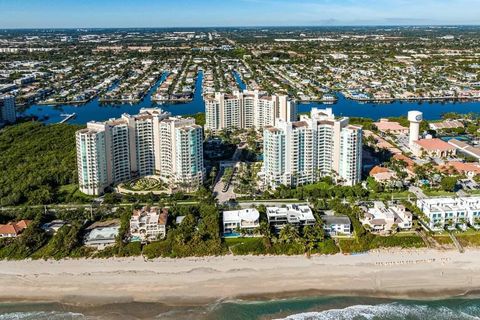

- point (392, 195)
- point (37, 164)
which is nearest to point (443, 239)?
point (392, 195)

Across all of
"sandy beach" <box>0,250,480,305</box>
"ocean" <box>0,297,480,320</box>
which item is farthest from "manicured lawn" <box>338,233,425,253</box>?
"ocean" <box>0,297,480,320</box>

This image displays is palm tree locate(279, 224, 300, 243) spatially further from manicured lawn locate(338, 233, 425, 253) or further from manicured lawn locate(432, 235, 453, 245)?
manicured lawn locate(432, 235, 453, 245)

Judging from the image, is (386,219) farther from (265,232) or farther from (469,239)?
(265,232)

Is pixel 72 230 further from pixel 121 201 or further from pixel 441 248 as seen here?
pixel 441 248

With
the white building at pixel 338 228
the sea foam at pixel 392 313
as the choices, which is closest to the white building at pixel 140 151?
the white building at pixel 338 228

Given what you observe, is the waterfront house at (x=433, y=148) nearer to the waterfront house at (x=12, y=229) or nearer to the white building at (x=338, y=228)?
the white building at (x=338, y=228)
